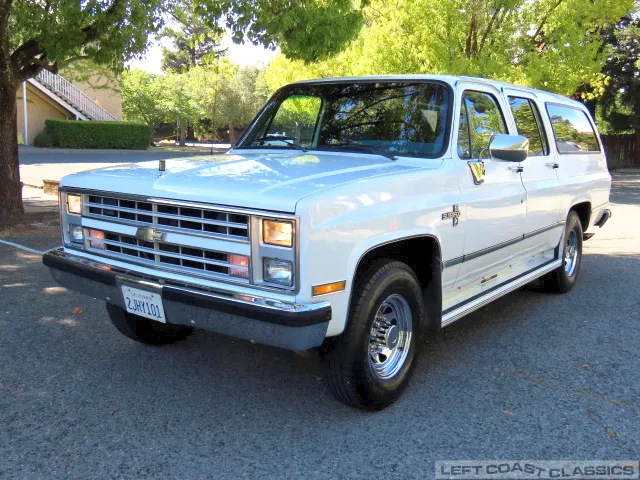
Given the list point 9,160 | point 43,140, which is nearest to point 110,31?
point 9,160

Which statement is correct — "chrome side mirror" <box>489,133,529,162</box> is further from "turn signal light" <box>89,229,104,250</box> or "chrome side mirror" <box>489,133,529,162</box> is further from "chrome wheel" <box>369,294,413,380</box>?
"turn signal light" <box>89,229,104,250</box>

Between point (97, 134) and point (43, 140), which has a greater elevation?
point (97, 134)

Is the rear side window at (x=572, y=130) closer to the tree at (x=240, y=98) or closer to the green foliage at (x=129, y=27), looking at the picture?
the green foliage at (x=129, y=27)

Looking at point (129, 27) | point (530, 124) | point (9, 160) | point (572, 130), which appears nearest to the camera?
point (530, 124)

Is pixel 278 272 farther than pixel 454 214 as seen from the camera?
No

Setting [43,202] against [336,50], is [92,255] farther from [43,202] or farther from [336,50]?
[43,202]

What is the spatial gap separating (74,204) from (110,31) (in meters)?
5.43

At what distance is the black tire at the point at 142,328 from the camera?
14.8 ft

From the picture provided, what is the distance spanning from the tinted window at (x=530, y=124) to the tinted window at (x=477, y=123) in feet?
1.17

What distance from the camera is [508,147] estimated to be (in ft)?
13.8

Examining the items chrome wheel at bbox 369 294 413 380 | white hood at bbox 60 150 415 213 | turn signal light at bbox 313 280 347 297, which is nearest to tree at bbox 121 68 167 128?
white hood at bbox 60 150 415 213

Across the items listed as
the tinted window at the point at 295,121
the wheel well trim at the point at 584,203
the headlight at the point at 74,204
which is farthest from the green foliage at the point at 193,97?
the headlight at the point at 74,204

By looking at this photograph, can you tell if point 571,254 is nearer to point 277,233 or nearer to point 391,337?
point 391,337

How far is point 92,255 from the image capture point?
390cm
